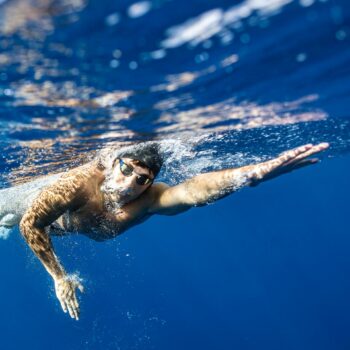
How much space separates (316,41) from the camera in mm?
5898

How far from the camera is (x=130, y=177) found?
7.38 m

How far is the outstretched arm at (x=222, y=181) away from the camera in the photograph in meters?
5.02

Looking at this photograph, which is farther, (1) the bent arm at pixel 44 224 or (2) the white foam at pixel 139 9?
(1) the bent arm at pixel 44 224

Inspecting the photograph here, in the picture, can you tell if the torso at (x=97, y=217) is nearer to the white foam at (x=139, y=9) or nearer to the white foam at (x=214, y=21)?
the white foam at (x=214, y=21)

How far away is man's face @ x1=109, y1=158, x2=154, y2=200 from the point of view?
291 inches

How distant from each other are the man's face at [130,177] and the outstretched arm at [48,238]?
1386mm

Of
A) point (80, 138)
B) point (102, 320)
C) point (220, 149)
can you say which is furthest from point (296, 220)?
point (80, 138)

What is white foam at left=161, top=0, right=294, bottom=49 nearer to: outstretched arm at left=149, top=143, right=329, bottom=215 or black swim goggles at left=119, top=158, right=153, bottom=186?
outstretched arm at left=149, top=143, right=329, bottom=215

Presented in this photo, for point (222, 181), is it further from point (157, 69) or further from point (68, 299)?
point (68, 299)

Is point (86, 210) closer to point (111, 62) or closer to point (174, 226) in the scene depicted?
point (111, 62)

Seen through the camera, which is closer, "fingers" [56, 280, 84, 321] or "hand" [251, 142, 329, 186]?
"hand" [251, 142, 329, 186]

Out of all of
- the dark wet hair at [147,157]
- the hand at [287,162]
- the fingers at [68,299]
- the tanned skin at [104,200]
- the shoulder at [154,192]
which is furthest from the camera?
the shoulder at [154,192]

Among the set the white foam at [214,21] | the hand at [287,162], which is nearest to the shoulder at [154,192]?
the hand at [287,162]

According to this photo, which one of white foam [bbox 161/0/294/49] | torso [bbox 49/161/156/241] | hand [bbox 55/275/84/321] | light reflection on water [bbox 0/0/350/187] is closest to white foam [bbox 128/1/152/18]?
light reflection on water [bbox 0/0/350/187]
